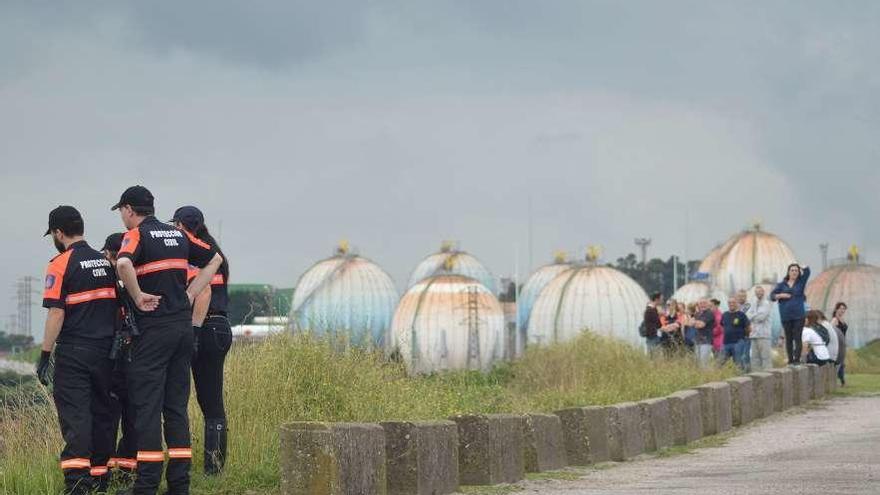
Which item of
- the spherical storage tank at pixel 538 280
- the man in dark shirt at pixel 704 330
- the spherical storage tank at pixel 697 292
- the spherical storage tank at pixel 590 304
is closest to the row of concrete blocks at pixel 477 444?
the man in dark shirt at pixel 704 330

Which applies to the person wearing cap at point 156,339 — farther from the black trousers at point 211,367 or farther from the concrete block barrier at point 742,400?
the concrete block barrier at point 742,400

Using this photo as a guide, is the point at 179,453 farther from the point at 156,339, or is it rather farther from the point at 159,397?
the point at 156,339

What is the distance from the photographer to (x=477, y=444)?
12.4 metres

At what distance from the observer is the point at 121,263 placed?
404 inches

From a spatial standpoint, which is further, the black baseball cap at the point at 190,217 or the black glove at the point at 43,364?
the black baseball cap at the point at 190,217

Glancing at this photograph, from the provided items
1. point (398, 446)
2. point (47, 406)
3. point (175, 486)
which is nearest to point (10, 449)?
point (47, 406)

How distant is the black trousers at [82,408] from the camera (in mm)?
10312

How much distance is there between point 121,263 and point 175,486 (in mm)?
1453

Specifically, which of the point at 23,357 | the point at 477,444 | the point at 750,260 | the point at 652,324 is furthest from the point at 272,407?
the point at 750,260

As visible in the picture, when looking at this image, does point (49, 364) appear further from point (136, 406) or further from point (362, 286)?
point (362, 286)

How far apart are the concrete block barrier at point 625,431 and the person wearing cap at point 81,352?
5627 mm

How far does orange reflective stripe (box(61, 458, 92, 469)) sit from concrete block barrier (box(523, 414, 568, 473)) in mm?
4080

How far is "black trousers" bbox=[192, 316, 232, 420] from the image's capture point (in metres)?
11.5

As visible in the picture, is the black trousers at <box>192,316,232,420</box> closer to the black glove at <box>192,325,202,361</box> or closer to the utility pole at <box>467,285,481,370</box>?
the black glove at <box>192,325,202,361</box>
